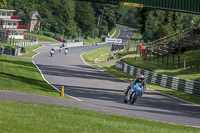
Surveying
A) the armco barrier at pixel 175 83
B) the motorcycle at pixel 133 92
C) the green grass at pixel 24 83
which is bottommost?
the armco barrier at pixel 175 83

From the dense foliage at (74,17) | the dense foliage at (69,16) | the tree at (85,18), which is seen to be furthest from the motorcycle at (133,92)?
the tree at (85,18)

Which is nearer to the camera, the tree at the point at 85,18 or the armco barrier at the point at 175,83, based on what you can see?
the armco barrier at the point at 175,83

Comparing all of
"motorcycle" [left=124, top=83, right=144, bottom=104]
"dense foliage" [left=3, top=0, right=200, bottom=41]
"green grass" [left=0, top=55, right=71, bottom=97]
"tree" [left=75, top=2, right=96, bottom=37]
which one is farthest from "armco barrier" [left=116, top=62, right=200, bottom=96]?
"tree" [left=75, top=2, right=96, bottom=37]

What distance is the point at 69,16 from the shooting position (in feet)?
458

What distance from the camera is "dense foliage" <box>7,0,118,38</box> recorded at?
124488mm

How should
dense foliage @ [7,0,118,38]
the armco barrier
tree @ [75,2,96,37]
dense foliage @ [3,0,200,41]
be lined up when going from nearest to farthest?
the armco barrier
dense foliage @ [3,0,200,41]
dense foliage @ [7,0,118,38]
tree @ [75,2,96,37]

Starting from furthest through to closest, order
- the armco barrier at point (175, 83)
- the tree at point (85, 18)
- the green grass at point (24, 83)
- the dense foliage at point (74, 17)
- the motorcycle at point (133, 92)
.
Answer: the tree at point (85, 18), the dense foliage at point (74, 17), the armco barrier at point (175, 83), the green grass at point (24, 83), the motorcycle at point (133, 92)

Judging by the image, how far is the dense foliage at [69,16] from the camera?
408 feet

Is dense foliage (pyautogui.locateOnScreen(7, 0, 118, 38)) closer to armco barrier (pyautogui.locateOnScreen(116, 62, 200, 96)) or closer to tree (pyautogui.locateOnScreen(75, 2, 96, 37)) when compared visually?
tree (pyautogui.locateOnScreen(75, 2, 96, 37))

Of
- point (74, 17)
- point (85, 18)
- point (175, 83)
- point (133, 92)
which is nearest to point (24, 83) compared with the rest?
point (133, 92)

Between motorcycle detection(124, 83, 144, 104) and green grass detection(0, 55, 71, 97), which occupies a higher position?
motorcycle detection(124, 83, 144, 104)

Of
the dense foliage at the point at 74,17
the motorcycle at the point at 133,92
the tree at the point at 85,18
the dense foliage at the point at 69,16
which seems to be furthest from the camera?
the tree at the point at 85,18

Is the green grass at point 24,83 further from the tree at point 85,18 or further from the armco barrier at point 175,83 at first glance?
the tree at point 85,18

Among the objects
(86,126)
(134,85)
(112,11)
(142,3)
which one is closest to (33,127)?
(86,126)
